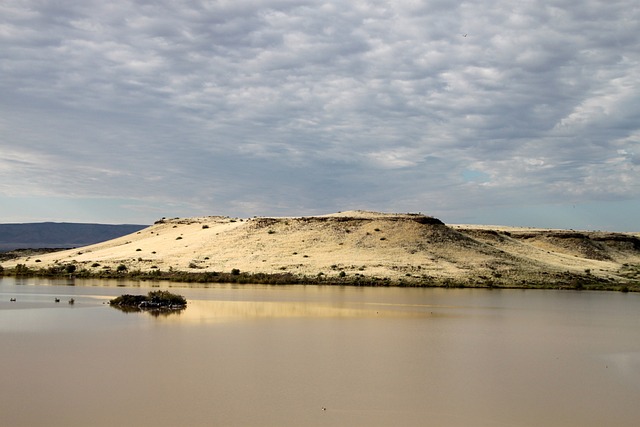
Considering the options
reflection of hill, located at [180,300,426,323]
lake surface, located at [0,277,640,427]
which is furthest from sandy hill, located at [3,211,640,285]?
lake surface, located at [0,277,640,427]

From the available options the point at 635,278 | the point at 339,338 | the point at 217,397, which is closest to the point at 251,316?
the point at 339,338

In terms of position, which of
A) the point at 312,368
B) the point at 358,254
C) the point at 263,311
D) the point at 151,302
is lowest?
the point at 312,368

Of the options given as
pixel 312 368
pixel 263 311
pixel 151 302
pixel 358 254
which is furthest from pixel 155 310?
pixel 358 254

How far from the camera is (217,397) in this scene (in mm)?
12875

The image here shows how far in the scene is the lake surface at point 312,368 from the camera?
12078mm

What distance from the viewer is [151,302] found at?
96.9 feet

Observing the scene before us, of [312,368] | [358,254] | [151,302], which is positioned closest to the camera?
[312,368]

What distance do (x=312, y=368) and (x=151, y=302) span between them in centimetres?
1559

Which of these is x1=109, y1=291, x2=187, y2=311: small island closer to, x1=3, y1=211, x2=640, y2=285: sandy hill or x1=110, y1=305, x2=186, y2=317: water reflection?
x1=110, y1=305, x2=186, y2=317: water reflection

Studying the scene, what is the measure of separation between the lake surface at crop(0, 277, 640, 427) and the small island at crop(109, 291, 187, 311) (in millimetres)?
1140

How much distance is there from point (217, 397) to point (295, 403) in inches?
59.7

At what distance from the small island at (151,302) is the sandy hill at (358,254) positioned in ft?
82.7

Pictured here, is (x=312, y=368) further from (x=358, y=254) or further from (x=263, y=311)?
(x=358, y=254)

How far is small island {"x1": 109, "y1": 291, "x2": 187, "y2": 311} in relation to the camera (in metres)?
29.1
